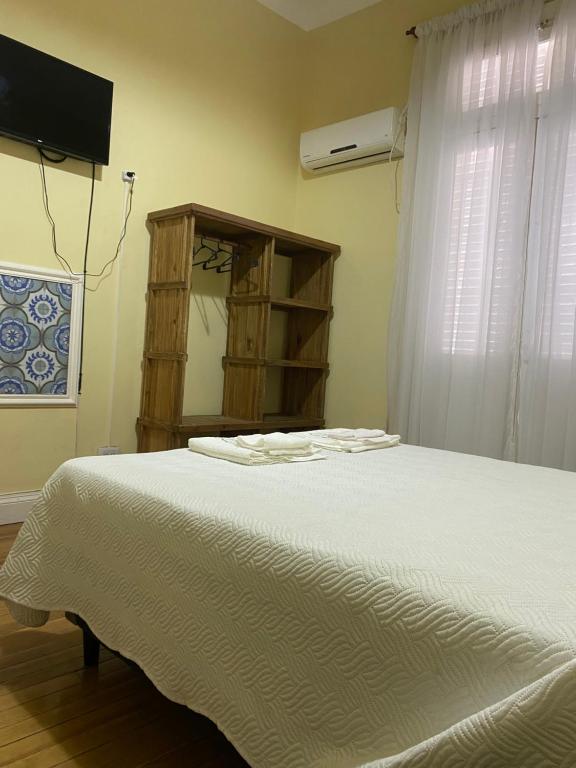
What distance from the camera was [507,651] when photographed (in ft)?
2.52

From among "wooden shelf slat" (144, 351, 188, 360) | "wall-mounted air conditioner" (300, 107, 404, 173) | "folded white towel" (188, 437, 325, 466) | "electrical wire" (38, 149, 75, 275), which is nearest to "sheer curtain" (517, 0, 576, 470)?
"wall-mounted air conditioner" (300, 107, 404, 173)

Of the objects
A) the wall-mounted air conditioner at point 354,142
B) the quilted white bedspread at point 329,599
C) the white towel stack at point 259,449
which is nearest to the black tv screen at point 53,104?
the wall-mounted air conditioner at point 354,142

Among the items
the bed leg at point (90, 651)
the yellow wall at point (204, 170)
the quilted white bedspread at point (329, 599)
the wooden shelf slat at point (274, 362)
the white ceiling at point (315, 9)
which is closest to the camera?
the quilted white bedspread at point (329, 599)

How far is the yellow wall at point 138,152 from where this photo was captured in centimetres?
292

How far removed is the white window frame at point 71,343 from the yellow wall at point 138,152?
0.05m

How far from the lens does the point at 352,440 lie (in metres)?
2.25

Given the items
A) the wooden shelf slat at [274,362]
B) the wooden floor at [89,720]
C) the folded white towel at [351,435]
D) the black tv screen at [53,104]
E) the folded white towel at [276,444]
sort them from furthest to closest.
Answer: the wooden shelf slat at [274,362], the black tv screen at [53,104], the folded white towel at [351,435], the folded white towel at [276,444], the wooden floor at [89,720]

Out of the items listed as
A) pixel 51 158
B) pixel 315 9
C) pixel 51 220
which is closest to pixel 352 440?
pixel 51 220

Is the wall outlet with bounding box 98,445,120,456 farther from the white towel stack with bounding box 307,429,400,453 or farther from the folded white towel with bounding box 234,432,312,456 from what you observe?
the folded white towel with bounding box 234,432,312,456

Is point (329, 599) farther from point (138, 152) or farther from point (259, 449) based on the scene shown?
point (138, 152)

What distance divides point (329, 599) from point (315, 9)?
161 inches

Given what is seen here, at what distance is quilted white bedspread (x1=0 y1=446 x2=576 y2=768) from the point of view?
0.77 m

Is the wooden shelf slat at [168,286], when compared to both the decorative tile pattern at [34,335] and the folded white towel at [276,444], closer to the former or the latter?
the decorative tile pattern at [34,335]

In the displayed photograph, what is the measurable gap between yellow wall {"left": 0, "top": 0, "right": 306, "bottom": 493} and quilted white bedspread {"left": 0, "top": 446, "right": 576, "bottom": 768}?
5.43 feet
